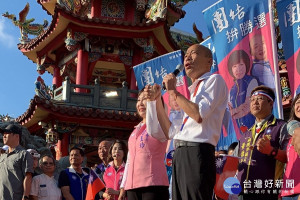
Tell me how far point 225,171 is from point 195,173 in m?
0.62

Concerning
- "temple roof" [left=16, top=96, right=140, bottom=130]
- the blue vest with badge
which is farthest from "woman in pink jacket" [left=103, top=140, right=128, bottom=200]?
"temple roof" [left=16, top=96, right=140, bottom=130]

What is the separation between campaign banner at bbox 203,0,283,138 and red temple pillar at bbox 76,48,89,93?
8.38 metres

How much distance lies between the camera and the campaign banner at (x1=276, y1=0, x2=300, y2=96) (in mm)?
4559

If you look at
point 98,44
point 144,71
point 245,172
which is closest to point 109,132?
point 98,44

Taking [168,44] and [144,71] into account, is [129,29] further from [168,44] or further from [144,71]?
[144,71]

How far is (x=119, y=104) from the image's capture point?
501 inches

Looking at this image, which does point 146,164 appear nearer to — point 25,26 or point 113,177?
point 113,177

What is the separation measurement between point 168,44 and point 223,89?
11.3 m

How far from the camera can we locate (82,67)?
13656mm

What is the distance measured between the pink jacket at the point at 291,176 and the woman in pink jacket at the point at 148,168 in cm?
89

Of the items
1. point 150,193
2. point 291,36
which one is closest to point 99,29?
point 291,36

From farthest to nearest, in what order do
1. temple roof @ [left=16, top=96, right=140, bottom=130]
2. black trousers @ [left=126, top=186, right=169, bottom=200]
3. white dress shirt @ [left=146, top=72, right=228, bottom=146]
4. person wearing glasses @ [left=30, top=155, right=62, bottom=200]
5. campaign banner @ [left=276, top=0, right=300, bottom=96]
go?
temple roof @ [left=16, top=96, right=140, bottom=130], person wearing glasses @ [left=30, top=155, right=62, bottom=200], campaign banner @ [left=276, top=0, right=300, bottom=96], black trousers @ [left=126, top=186, right=169, bottom=200], white dress shirt @ [left=146, top=72, right=228, bottom=146]

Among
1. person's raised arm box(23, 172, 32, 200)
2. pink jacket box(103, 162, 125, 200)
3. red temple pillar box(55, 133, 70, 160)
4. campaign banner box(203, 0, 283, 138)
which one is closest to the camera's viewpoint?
pink jacket box(103, 162, 125, 200)

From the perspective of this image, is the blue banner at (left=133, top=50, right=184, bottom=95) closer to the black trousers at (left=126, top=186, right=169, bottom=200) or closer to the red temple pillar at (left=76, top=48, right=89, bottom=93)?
the black trousers at (left=126, top=186, right=169, bottom=200)
